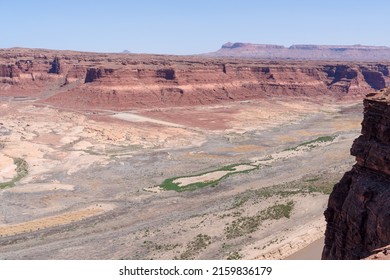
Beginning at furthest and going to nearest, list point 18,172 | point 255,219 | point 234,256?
point 18,172 → point 255,219 → point 234,256

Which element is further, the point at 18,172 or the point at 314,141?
the point at 314,141

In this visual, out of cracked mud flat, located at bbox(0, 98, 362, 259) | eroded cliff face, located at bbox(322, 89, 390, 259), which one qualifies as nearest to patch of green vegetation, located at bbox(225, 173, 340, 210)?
cracked mud flat, located at bbox(0, 98, 362, 259)

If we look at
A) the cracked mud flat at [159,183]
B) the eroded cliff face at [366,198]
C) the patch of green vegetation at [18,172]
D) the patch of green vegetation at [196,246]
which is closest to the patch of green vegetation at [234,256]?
the cracked mud flat at [159,183]

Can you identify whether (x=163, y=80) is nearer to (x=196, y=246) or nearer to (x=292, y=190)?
(x=292, y=190)

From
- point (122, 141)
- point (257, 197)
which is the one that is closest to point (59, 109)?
point (122, 141)

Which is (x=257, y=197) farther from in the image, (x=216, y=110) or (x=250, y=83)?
(x=250, y=83)

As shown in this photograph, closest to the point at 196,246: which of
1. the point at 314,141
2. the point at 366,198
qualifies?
the point at 366,198
